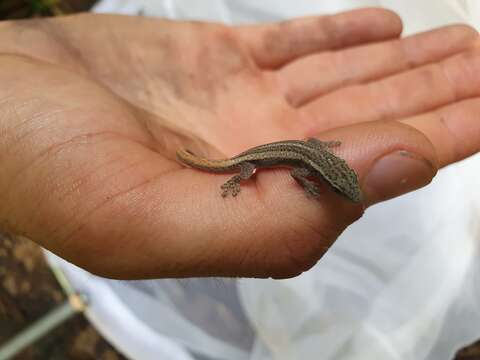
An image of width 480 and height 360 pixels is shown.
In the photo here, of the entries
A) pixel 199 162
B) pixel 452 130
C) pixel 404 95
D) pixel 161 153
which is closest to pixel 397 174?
pixel 452 130

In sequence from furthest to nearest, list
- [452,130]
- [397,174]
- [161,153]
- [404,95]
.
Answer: [404,95] → [452,130] → [161,153] → [397,174]

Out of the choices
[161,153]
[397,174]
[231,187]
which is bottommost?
[397,174]

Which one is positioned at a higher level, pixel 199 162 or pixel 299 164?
pixel 199 162

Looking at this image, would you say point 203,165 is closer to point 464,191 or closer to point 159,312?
point 159,312

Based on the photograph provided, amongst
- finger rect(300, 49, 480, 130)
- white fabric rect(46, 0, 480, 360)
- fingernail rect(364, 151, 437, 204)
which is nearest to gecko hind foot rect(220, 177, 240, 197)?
fingernail rect(364, 151, 437, 204)

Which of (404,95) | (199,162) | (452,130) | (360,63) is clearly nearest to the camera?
(199,162)

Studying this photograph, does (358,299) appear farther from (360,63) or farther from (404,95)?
(360,63)

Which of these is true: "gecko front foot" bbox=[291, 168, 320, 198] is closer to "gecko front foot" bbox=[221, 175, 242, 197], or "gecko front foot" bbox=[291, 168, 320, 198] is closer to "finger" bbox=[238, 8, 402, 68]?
"gecko front foot" bbox=[221, 175, 242, 197]

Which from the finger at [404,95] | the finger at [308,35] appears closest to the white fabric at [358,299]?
the finger at [404,95]
